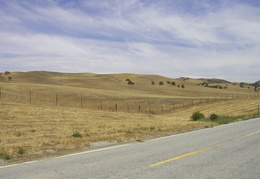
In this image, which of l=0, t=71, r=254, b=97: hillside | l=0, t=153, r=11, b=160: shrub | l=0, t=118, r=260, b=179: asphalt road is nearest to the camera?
l=0, t=118, r=260, b=179: asphalt road

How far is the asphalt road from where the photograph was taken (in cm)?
693

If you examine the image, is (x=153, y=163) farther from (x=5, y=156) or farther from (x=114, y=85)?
(x=114, y=85)

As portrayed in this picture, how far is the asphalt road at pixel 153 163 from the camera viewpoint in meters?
6.93

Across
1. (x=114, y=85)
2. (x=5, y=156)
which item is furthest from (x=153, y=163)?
(x=114, y=85)

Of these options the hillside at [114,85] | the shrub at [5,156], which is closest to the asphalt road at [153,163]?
the shrub at [5,156]

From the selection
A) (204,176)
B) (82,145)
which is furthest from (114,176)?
(82,145)

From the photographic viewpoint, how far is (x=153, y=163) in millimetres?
8078

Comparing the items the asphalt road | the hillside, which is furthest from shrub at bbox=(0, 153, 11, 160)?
the hillside

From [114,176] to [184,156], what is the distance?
10.6 ft

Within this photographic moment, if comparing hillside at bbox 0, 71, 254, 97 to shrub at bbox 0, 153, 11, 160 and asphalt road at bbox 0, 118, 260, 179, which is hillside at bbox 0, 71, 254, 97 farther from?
asphalt road at bbox 0, 118, 260, 179

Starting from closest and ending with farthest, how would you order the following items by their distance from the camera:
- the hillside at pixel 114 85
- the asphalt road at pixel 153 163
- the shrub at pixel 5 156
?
the asphalt road at pixel 153 163 → the shrub at pixel 5 156 → the hillside at pixel 114 85

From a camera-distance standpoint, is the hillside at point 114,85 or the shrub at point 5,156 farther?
the hillside at point 114,85

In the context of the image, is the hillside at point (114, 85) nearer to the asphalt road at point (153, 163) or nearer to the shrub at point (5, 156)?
the shrub at point (5, 156)

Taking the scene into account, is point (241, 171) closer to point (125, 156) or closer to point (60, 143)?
point (125, 156)
